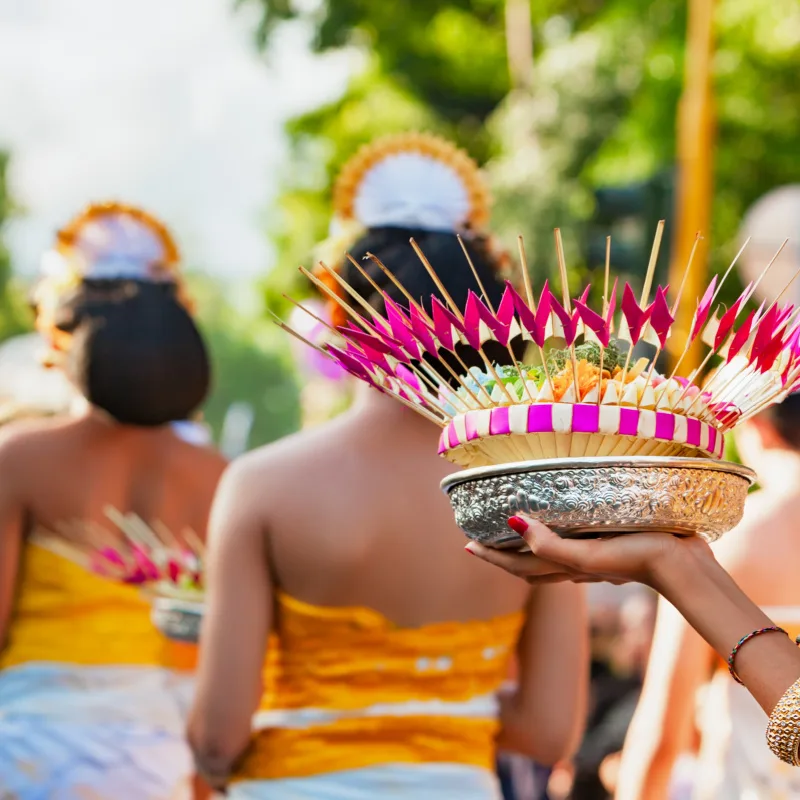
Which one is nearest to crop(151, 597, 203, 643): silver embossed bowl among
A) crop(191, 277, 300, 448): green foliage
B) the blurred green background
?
the blurred green background

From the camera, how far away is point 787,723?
1694 mm

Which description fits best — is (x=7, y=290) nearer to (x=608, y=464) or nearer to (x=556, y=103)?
(x=556, y=103)

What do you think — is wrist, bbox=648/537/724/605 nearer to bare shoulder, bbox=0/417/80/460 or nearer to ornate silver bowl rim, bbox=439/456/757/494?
ornate silver bowl rim, bbox=439/456/757/494

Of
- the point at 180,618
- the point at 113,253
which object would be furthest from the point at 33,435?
the point at 113,253

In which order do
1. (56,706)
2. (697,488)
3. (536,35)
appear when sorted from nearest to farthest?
1. (697,488)
2. (56,706)
3. (536,35)

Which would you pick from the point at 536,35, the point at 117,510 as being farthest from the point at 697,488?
the point at 536,35

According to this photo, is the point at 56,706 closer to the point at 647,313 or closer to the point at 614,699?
the point at 647,313

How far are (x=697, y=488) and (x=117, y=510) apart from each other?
93.9 inches

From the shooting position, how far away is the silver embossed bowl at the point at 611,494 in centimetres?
175

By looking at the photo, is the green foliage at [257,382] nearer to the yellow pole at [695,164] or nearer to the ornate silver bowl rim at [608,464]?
the yellow pole at [695,164]

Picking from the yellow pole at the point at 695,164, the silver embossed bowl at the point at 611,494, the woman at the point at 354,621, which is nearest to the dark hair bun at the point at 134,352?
the woman at the point at 354,621

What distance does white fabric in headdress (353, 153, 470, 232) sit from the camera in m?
3.12

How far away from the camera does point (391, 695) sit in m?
2.74

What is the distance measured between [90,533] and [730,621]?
237 cm
